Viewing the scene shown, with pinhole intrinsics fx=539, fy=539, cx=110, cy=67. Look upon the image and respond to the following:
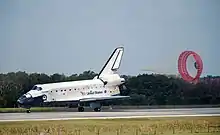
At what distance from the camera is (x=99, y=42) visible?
25.1ft

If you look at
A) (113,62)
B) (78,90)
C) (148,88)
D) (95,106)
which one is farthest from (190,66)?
(78,90)

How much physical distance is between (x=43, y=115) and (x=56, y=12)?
1.44 meters

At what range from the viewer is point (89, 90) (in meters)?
7.55

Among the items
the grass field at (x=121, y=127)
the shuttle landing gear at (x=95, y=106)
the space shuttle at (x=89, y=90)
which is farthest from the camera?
the shuttle landing gear at (x=95, y=106)

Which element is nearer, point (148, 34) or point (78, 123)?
point (78, 123)

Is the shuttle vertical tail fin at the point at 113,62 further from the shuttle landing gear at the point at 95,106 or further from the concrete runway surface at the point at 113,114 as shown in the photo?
the concrete runway surface at the point at 113,114

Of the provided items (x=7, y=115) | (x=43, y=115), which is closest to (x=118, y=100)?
(x=43, y=115)

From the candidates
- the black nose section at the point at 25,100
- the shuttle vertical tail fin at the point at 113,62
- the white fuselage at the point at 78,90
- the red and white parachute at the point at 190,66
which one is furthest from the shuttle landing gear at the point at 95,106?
the red and white parachute at the point at 190,66

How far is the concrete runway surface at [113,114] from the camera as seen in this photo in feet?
23.6

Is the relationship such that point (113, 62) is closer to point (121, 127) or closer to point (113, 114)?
point (113, 114)

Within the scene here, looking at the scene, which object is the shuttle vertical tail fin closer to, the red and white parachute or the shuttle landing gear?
the shuttle landing gear

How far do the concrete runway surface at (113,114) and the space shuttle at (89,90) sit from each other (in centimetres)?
10

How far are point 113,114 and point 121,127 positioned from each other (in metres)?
0.23

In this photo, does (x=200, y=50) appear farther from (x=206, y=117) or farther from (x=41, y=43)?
(x=41, y=43)
